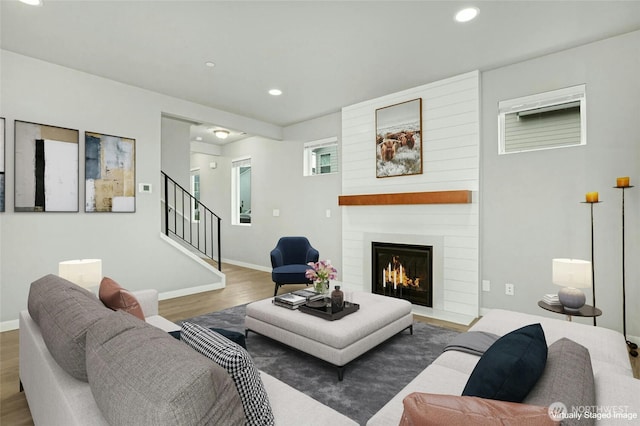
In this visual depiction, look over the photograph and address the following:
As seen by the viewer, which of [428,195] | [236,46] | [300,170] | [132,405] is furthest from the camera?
[300,170]

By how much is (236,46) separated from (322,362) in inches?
120

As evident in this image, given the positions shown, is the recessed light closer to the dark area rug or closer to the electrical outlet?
the electrical outlet

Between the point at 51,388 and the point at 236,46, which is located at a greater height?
the point at 236,46

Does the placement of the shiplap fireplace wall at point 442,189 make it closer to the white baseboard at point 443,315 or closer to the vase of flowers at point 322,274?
the white baseboard at point 443,315

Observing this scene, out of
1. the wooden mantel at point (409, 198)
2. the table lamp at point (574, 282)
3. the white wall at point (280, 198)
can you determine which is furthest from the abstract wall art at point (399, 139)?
the table lamp at point (574, 282)

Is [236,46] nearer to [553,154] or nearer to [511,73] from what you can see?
[511,73]

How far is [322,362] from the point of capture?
8.30 feet

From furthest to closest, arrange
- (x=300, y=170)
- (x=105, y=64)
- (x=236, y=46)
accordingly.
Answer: (x=300, y=170), (x=105, y=64), (x=236, y=46)

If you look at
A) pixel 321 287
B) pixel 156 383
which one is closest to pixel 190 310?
pixel 321 287

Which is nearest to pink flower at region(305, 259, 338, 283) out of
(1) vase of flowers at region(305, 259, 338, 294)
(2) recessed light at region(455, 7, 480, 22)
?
(1) vase of flowers at region(305, 259, 338, 294)

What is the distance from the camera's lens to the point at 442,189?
3.95 meters

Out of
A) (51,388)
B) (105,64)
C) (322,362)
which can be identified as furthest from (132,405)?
(105,64)

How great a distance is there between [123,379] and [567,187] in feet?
12.8

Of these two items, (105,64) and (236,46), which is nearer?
(236,46)
